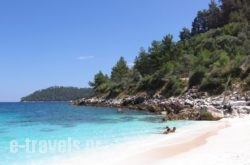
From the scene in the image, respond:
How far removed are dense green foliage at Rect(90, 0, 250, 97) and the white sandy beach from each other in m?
24.9

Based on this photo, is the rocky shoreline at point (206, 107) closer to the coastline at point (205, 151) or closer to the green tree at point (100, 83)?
the coastline at point (205, 151)

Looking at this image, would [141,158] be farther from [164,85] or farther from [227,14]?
[227,14]

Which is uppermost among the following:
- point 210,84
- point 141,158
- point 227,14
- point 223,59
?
point 227,14

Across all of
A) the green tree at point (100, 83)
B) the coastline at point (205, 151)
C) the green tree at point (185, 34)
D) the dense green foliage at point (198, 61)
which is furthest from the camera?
the green tree at point (185, 34)

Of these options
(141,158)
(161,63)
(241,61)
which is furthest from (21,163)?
(161,63)

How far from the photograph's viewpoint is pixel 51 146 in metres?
21.5

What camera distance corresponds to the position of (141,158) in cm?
1683

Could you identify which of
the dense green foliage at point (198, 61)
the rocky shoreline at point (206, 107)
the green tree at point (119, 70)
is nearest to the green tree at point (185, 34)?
the dense green foliage at point (198, 61)

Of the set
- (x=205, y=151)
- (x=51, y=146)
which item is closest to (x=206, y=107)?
(x=51, y=146)

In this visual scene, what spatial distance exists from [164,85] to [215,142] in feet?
146

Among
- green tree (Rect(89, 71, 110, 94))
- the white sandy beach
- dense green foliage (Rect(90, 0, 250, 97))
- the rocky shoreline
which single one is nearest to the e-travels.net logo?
the white sandy beach

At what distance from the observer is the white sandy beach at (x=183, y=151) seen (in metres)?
15.5

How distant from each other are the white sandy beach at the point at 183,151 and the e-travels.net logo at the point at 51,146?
1.96 metres

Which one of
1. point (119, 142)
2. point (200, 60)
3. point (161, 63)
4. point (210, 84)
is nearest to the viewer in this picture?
point (119, 142)
